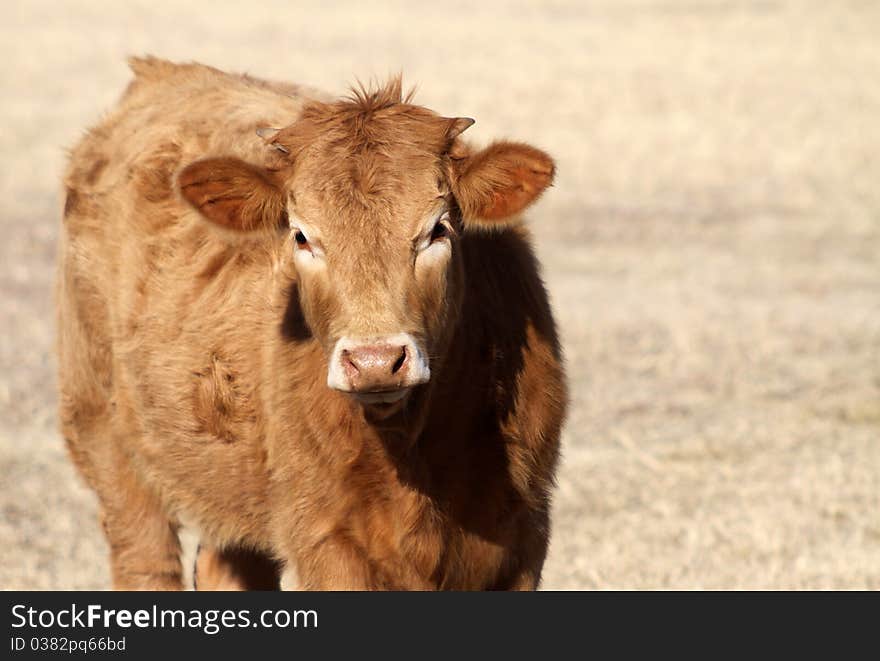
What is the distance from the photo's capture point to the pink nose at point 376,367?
4164 mm

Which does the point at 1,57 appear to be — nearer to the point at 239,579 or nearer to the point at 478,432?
the point at 239,579

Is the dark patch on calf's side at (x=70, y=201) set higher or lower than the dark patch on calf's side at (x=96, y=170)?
lower

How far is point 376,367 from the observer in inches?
164

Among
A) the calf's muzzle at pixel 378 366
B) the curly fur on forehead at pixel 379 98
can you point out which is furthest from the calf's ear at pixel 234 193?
the calf's muzzle at pixel 378 366

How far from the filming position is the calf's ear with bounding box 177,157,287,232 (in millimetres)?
4805

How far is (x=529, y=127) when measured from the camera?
20.4m

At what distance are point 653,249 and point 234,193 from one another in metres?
10.2

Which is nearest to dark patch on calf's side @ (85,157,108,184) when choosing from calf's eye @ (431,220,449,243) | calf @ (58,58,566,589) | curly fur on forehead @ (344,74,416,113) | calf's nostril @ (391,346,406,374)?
calf @ (58,58,566,589)

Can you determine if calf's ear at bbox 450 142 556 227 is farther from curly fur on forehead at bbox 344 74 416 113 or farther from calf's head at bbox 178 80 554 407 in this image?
curly fur on forehead at bbox 344 74 416 113

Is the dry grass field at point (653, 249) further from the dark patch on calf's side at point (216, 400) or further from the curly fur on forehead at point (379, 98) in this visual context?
the curly fur on forehead at point (379, 98)

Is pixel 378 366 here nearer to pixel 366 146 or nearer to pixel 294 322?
pixel 366 146

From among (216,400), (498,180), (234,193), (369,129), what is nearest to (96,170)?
(216,400)

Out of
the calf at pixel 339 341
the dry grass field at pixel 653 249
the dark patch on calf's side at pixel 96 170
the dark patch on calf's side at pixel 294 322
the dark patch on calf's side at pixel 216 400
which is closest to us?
the calf at pixel 339 341

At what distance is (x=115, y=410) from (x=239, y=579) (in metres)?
0.95
